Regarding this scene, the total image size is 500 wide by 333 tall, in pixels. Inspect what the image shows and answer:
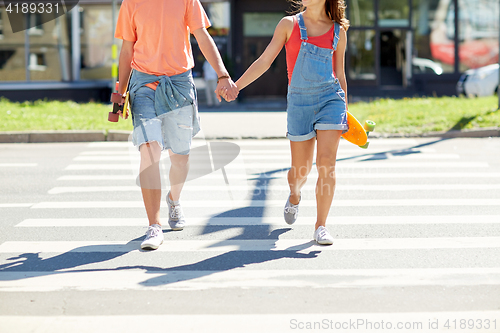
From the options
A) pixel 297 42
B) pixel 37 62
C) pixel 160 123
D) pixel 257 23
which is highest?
pixel 257 23

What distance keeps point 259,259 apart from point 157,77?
58.5 inches

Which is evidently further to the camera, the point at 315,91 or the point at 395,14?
the point at 395,14

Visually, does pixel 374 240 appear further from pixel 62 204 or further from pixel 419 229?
pixel 62 204

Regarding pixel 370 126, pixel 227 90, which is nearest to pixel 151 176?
pixel 227 90

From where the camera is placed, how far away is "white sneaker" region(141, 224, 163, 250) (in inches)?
176

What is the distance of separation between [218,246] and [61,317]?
62.3 inches

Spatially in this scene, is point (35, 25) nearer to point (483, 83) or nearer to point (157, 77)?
point (483, 83)

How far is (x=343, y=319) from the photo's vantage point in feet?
10.5

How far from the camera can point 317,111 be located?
4590 millimetres

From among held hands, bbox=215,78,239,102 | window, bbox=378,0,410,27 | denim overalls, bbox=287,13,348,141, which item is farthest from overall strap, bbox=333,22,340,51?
window, bbox=378,0,410,27

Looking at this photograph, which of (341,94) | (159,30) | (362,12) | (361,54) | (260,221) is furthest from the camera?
(361,54)

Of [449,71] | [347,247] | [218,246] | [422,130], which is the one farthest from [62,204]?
[449,71]

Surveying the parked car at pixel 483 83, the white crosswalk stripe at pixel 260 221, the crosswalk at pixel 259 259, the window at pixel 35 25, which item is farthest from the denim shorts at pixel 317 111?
the window at pixel 35 25

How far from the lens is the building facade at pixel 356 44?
65.5 feet
